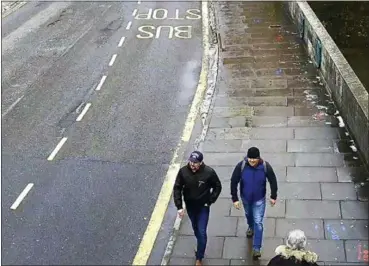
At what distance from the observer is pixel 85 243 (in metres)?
8.59

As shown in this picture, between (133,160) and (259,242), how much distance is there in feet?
14.0

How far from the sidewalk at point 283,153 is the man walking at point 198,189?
699 mm

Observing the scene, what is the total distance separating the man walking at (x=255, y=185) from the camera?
7449mm

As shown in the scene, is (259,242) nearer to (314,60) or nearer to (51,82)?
(314,60)

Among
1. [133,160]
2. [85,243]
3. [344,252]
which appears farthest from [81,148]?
[344,252]

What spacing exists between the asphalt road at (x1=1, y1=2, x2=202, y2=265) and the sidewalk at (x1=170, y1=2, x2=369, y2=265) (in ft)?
3.66

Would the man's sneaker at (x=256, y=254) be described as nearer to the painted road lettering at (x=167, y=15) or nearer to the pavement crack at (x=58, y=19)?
the painted road lettering at (x=167, y=15)

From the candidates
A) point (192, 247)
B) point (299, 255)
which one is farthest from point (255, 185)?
point (299, 255)

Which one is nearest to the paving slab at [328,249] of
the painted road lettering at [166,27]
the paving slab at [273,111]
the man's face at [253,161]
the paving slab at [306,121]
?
the man's face at [253,161]

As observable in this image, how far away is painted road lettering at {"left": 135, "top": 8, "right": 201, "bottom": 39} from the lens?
21.3 m

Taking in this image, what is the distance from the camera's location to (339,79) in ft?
39.9

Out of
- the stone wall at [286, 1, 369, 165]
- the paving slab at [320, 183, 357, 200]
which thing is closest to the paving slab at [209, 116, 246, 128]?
the stone wall at [286, 1, 369, 165]

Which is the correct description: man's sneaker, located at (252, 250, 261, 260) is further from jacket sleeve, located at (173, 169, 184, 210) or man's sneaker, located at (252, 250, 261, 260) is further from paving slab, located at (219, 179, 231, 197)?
paving slab, located at (219, 179, 231, 197)

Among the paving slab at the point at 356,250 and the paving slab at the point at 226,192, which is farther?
the paving slab at the point at 226,192
